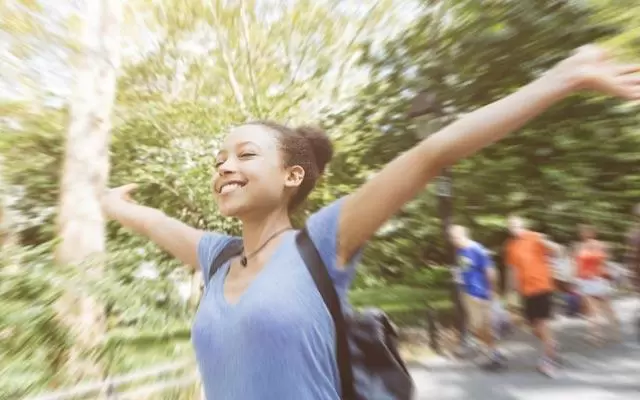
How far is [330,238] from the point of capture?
693 mm

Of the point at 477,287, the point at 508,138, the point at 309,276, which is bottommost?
the point at 477,287

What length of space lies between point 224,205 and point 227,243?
76mm

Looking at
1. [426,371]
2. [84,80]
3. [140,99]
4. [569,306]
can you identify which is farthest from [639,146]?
[84,80]

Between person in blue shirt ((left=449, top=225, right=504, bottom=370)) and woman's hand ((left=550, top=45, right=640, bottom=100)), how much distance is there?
38.5 inches

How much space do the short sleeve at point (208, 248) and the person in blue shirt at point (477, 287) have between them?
91cm

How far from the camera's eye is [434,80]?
172 cm

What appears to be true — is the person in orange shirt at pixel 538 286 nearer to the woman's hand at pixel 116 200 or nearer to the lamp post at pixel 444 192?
the lamp post at pixel 444 192

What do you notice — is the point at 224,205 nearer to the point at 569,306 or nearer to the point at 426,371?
the point at 426,371

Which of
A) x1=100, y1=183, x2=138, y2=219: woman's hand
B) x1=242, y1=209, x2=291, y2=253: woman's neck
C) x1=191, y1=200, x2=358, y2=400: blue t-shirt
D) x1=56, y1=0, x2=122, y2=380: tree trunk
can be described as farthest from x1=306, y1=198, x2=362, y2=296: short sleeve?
x1=56, y1=0, x2=122, y2=380: tree trunk

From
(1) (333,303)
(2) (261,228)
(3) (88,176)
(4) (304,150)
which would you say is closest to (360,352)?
(1) (333,303)

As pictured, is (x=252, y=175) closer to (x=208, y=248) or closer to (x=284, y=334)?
(x=208, y=248)

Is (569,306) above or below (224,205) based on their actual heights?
below

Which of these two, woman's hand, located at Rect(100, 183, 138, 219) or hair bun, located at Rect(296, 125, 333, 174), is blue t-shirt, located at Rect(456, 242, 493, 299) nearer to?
hair bun, located at Rect(296, 125, 333, 174)

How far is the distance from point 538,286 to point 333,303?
3.19 ft
